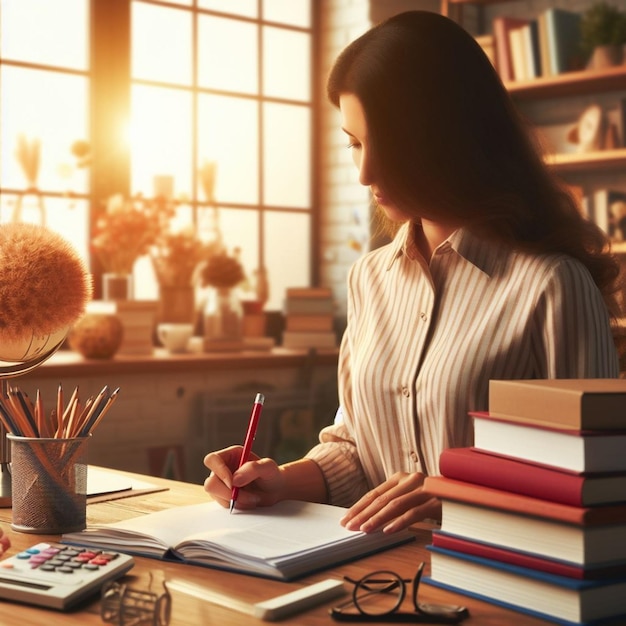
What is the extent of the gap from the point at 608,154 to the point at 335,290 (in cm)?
135

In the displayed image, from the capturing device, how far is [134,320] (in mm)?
3816

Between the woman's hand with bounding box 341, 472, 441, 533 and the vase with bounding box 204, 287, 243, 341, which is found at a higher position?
the vase with bounding box 204, 287, 243, 341

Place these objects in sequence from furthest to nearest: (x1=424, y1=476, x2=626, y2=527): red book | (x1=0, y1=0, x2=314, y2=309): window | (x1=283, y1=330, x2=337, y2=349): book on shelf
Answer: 1. (x1=283, y1=330, x2=337, y2=349): book on shelf
2. (x1=0, y1=0, x2=314, y2=309): window
3. (x1=424, y1=476, x2=626, y2=527): red book

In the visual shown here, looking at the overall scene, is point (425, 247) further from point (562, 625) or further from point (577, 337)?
point (562, 625)

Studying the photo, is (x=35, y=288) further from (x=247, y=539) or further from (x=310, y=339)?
(x=310, y=339)

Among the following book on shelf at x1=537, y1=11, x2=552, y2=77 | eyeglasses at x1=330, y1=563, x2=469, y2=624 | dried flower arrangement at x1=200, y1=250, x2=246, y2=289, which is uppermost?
book on shelf at x1=537, y1=11, x2=552, y2=77

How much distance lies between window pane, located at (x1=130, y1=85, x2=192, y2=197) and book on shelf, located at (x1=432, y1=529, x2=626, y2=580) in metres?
3.29

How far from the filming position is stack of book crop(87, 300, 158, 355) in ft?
12.4

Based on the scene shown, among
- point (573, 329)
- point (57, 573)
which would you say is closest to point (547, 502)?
point (57, 573)

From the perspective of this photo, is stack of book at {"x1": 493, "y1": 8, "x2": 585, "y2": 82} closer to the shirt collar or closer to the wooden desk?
the shirt collar

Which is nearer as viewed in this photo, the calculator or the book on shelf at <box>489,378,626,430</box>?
the book on shelf at <box>489,378,626,430</box>

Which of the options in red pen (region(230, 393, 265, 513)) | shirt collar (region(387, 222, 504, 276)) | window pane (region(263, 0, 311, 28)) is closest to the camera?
red pen (region(230, 393, 265, 513))

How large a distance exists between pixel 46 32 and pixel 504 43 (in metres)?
1.73

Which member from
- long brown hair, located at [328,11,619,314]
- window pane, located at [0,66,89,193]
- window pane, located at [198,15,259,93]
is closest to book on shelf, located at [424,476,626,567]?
long brown hair, located at [328,11,619,314]
